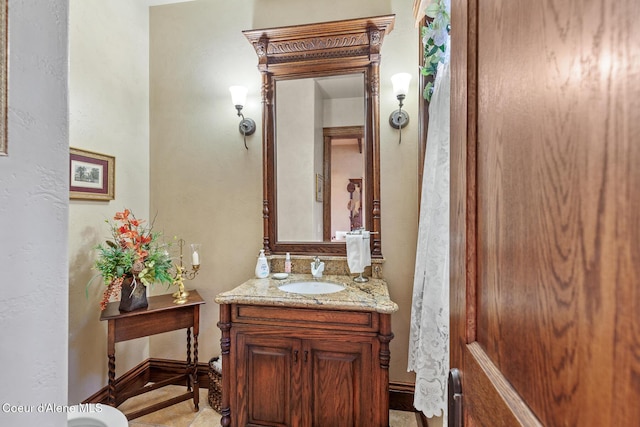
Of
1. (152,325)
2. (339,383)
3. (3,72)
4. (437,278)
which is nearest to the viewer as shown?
(3,72)

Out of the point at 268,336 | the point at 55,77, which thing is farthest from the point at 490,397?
the point at 268,336

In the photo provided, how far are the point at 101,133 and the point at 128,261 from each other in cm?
91

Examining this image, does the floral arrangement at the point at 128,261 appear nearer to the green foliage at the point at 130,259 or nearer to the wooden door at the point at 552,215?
the green foliage at the point at 130,259

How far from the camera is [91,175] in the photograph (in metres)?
1.97

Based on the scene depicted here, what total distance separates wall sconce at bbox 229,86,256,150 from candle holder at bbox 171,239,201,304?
861 millimetres

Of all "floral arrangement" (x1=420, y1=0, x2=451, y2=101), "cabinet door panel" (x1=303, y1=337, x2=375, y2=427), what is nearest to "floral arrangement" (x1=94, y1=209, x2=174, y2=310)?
"cabinet door panel" (x1=303, y1=337, x2=375, y2=427)

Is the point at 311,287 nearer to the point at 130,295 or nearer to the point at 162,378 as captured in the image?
the point at 130,295

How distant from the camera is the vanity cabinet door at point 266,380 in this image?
5.25 feet

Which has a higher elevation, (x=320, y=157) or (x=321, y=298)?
(x=320, y=157)

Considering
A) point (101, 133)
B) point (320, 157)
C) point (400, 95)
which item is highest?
point (400, 95)

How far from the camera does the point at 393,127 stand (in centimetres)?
208

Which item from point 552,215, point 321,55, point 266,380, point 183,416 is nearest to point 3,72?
point 552,215

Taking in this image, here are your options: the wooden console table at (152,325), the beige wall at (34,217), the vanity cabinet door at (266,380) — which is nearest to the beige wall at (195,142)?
the wooden console table at (152,325)

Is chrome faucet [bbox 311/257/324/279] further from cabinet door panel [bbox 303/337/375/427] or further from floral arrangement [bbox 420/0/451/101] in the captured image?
floral arrangement [bbox 420/0/451/101]
